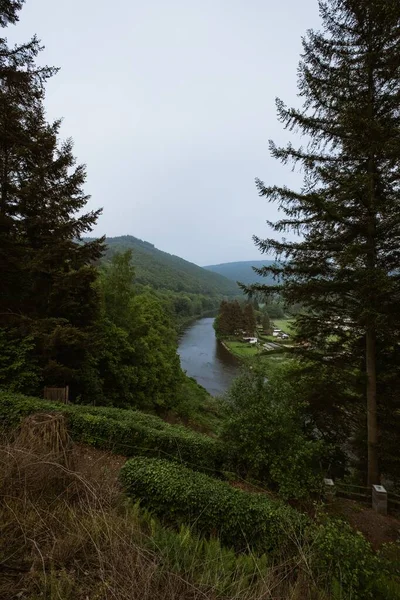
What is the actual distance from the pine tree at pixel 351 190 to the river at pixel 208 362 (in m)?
16.1

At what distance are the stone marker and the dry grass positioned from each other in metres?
4.96

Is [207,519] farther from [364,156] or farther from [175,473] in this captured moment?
[364,156]

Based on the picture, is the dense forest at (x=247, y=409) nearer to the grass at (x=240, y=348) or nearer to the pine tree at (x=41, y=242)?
the pine tree at (x=41, y=242)

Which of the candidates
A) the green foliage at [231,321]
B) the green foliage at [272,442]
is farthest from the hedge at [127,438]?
the green foliage at [231,321]

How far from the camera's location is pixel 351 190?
5.86m

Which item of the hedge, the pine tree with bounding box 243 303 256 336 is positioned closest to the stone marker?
the hedge

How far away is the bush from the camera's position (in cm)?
399

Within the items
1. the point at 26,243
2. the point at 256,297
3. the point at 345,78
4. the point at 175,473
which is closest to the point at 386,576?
the point at 175,473

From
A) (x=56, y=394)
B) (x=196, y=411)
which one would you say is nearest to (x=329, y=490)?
(x=56, y=394)

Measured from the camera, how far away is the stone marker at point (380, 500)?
6152mm

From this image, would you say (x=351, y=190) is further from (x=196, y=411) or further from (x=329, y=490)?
(x=196, y=411)

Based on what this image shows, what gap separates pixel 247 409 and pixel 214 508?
2.33m

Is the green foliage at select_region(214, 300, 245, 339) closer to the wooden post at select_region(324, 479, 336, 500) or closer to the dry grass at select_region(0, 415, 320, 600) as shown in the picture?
the wooden post at select_region(324, 479, 336, 500)

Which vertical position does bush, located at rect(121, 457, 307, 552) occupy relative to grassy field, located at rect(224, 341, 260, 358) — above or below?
above
